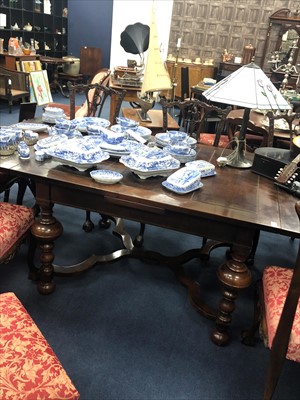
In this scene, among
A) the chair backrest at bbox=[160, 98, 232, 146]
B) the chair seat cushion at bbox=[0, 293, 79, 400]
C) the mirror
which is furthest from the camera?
the mirror

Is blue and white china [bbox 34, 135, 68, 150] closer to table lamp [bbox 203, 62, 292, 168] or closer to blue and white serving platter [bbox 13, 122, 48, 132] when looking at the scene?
blue and white serving platter [bbox 13, 122, 48, 132]

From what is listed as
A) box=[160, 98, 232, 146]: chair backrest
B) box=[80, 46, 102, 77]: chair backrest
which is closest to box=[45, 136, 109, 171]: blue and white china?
box=[160, 98, 232, 146]: chair backrest

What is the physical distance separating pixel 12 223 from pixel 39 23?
7357 mm

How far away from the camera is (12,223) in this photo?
1.54 m

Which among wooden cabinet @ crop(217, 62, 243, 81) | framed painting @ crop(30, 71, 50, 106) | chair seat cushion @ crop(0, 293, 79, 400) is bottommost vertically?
chair seat cushion @ crop(0, 293, 79, 400)

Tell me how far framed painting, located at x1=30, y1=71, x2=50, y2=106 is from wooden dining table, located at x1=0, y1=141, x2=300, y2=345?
11.4 ft

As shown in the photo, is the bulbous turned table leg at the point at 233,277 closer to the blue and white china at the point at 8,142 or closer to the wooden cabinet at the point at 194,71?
the blue and white china at the point at 8,142

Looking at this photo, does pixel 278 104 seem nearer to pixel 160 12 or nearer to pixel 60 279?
pixel 60 279

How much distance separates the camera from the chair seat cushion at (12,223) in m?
1.47

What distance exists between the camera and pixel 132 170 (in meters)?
1.45

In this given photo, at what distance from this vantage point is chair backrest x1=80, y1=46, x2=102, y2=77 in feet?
25.5

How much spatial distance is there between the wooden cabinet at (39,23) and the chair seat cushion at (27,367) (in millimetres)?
6806

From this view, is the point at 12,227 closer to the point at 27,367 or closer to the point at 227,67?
the point at 27,367

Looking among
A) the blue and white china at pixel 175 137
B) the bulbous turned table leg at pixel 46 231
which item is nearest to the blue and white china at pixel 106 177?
the bulbous turned table leg at pixel 46 231
